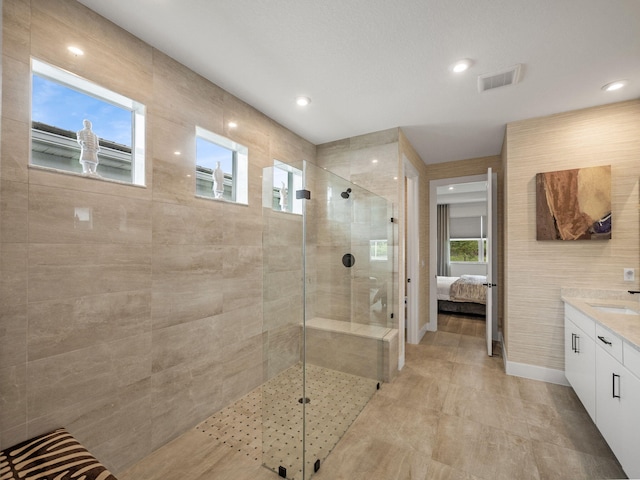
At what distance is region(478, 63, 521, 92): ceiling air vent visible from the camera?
203 cm

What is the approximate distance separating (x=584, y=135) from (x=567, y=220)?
0.82 meters

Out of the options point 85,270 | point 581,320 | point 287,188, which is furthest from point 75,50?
point 581,320

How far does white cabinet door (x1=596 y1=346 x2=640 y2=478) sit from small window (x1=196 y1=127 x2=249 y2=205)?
2796 millimetres

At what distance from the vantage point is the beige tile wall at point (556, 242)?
2.47 metres

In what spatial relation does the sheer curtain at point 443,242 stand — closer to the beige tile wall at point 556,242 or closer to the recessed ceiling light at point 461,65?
the beige tile wall at point 556,242

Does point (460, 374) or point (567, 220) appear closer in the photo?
point (567, 220)

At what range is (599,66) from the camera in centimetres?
197

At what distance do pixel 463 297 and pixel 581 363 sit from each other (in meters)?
2.98

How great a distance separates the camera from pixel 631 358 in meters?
1.46

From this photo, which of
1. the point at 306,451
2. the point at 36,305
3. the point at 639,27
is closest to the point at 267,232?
the point at 36,305

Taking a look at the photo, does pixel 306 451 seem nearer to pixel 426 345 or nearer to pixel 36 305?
pixel 36 305

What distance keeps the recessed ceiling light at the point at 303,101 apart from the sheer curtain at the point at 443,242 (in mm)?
6661

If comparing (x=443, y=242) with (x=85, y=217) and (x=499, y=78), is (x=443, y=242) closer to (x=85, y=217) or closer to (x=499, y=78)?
(x=499, y=78)

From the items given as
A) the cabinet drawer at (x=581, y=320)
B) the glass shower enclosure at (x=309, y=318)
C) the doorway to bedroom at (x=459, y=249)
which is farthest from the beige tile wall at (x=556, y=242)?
the glass shower enclosure at (x=309, y=318)
